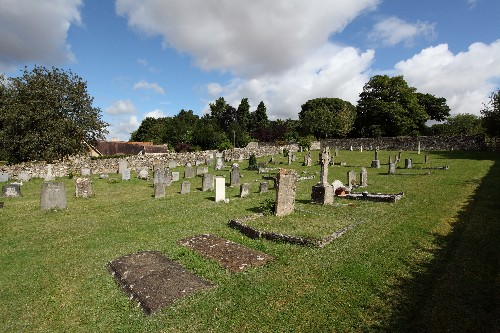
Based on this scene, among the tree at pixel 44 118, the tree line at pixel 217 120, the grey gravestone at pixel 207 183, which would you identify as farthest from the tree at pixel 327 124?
the grey gravestone at pixel 207 183

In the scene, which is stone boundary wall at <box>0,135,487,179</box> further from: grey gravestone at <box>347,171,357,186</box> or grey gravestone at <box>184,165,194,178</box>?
grey gravestone at <box>347,171,357,186</box>

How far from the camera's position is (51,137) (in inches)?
1192

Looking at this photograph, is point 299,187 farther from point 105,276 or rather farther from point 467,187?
point 105,276

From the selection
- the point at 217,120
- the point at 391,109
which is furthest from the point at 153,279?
the point at 217,120

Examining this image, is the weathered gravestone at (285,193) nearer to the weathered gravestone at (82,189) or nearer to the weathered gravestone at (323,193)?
the weathered gravestone at (323,193)

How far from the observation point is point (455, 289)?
219 inches

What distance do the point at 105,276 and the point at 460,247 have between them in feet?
27.1

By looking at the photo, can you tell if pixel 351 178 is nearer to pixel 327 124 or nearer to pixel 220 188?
pixel 220 188

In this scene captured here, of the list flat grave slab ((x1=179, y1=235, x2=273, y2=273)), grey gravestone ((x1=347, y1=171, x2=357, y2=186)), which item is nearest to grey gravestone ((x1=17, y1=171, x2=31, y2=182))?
flat grave slab ((x1=179, y1=235, x2=273, y2=273))

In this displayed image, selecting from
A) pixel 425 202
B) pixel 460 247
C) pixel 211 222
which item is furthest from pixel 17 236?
pixel 425 202

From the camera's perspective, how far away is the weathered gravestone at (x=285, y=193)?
34.7 feet

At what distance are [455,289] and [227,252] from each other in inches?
184

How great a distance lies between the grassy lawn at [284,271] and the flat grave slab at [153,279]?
20 centimetres

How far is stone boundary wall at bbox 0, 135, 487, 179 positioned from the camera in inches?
1033
